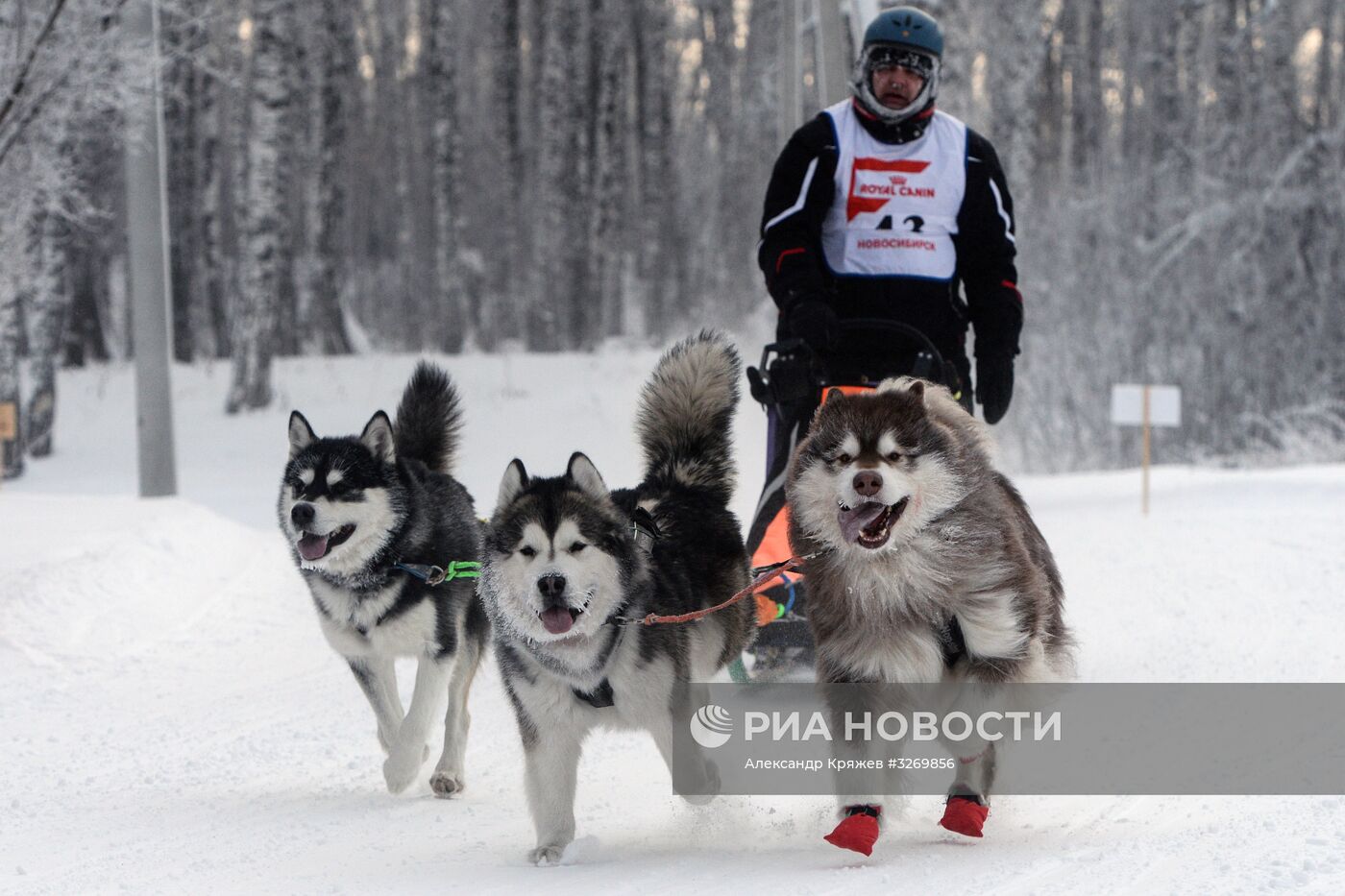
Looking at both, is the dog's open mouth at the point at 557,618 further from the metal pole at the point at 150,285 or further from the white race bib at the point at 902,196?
the metal pole at the point at 150,285

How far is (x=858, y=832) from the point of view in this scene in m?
2.80

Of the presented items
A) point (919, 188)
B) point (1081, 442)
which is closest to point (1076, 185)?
point (1081, 442)

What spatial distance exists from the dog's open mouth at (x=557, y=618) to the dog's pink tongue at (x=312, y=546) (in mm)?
1034

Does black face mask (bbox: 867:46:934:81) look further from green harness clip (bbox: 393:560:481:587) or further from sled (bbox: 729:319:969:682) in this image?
green harness clip (bbox: 393:560:481:587)

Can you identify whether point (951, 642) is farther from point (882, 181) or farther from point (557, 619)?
point (882, 181)

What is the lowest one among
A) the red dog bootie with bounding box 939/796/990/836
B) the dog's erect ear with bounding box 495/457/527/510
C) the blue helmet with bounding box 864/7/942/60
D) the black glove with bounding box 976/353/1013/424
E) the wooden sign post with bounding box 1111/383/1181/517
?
the red dog bootie with bounding box 939/796/990/836

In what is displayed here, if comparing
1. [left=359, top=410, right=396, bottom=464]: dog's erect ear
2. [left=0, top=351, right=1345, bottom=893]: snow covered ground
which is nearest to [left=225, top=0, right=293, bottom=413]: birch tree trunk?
[left=0, top=351, right=1345, bottom=893]: snow covered ground

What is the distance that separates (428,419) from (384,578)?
835 mm

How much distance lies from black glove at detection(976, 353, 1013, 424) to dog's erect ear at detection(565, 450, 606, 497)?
3.92 ft

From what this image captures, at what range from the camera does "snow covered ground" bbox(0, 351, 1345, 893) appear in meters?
2.82

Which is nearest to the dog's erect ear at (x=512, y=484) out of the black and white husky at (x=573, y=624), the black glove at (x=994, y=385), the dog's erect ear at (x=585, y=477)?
the black and white husky at (x=573, y=624)

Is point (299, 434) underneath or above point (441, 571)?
above

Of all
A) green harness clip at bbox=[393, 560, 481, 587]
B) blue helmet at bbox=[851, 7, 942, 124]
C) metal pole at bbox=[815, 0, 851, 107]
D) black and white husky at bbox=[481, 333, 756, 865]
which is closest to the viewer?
black and white husky at bbox=[481, 333, 756, 865]

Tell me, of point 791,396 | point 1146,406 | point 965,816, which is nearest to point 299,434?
point 791,396
